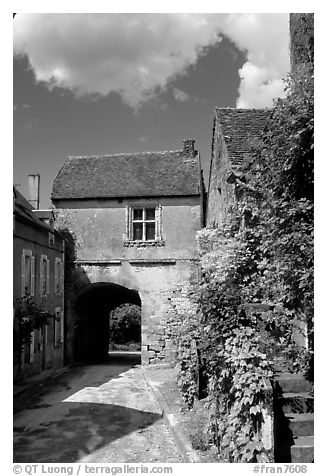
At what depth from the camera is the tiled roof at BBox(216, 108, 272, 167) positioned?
31.1 ft

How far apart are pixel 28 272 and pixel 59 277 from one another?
3.21 meters

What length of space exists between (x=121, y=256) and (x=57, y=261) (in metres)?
2.36

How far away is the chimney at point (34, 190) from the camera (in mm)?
17922

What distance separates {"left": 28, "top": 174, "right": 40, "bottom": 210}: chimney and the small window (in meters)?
4.51

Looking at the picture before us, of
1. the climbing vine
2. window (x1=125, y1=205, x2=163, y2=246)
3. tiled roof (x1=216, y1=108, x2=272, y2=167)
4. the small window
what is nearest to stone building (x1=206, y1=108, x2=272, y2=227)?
tiled roof (x1=216, y1=108, x2=272, y2=167)

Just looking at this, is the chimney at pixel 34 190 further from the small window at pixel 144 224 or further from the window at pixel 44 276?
the small window at pixel 144 224

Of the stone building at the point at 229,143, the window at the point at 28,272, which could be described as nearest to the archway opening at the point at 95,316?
the window at the point at 28,272

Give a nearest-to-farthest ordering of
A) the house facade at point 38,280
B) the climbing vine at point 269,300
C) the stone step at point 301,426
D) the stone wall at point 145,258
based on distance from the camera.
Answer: the climbing vine at point 269,300 → the stone step at point 301,426 → the house facade at point 38,280 → the stone wall at point 145,258

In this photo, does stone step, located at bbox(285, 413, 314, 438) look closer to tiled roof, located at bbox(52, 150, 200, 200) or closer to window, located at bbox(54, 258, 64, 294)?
tiled roof, located at bbox(52, 150, 200, 200)

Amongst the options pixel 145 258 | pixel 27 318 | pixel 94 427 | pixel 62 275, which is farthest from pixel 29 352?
pixel 145 258

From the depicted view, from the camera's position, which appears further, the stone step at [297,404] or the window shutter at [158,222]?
the window shutter at [158,222]

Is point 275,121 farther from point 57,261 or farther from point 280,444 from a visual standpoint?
point 57,261

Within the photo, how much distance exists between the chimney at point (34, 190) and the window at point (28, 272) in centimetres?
545
